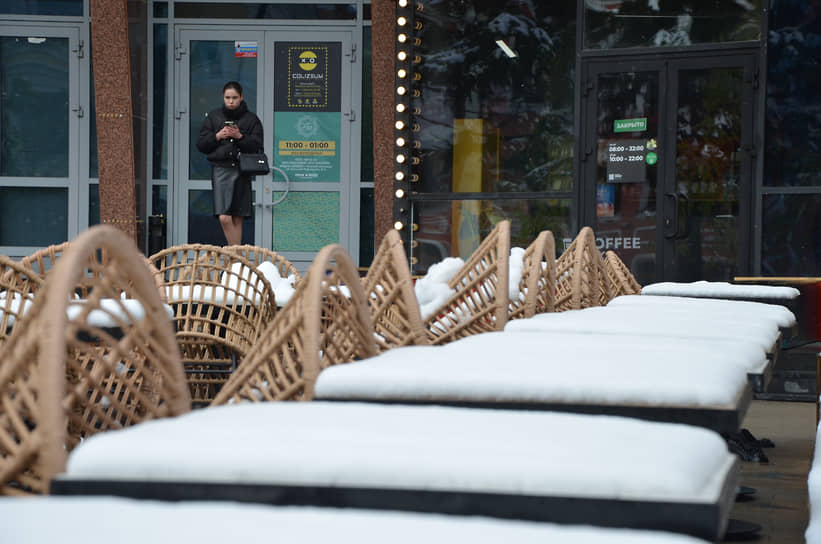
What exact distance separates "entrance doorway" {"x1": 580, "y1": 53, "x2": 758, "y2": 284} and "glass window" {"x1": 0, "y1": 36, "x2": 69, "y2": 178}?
496cm

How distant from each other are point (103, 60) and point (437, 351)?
7.83 meters

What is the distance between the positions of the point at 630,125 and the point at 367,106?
2883 millimetres

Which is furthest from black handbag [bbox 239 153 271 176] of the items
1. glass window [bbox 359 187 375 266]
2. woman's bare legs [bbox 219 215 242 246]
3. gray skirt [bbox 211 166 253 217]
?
glass window [bbox 359 187 375 266]

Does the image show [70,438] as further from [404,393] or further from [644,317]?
[644,317]

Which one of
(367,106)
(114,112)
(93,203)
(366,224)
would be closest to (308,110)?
(367,106)

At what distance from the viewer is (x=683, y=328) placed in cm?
229

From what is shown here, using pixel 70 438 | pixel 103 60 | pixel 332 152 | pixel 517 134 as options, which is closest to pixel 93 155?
pixel 103 60

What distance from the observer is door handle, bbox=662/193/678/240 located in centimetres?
748

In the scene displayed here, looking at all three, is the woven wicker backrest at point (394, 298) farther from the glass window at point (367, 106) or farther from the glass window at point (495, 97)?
the glass window at point (367, 106)

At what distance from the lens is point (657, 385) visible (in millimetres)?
1354

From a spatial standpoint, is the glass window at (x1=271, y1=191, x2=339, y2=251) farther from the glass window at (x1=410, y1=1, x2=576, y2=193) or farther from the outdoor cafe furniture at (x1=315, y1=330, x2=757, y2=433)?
the outdoor cafe furniture at (x1=315, y1=330, x2=757, y2=433)

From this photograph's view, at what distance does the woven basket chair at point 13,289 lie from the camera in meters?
2.27

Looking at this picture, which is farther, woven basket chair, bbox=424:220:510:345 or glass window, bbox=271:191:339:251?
glass window, bbox=271:191:339:251

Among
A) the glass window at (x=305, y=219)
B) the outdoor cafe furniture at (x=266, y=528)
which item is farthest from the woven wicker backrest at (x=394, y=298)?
the glass window at (x=305, y=219)
